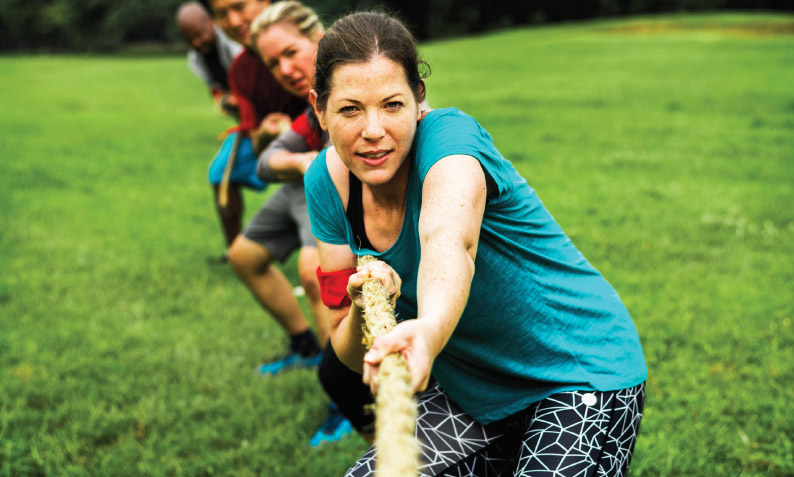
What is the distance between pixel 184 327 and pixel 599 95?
12.3m

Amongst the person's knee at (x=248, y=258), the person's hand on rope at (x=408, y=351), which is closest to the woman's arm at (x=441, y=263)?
the person's hand on rope at (x=408, y=351)

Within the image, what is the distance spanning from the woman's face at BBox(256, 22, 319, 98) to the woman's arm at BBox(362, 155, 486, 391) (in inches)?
81.9

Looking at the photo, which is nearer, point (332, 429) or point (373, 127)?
point (373, 127)

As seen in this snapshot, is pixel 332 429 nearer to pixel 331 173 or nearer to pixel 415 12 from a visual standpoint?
pixel 331 173

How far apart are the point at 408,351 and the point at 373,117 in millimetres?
830

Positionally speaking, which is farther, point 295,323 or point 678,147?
point 678,147

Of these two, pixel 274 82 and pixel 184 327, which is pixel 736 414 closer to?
pixel 274 82

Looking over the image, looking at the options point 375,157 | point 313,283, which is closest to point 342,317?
point 375,157

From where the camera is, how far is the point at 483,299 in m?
2.21

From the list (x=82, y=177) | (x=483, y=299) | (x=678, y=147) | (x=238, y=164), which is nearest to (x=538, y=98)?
(x=678, y=147)

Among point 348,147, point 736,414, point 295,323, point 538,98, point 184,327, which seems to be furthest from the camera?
point 538,98

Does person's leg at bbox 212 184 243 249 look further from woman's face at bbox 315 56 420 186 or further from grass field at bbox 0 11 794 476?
woman's face at bbox 315 56 420 186

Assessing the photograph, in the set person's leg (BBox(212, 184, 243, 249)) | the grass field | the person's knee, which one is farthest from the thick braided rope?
person's leg (BBox(212, 184, 243, 249))

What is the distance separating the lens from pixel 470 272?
167 centimetres
